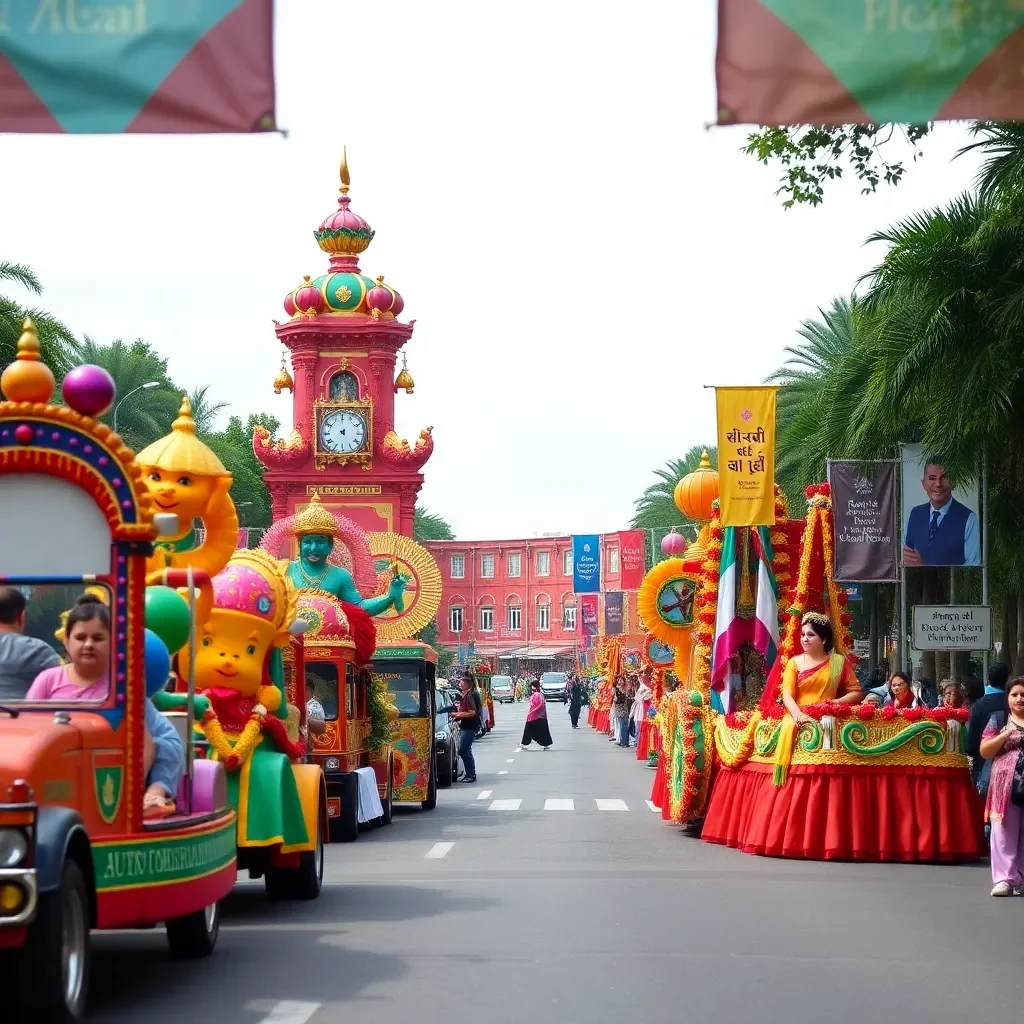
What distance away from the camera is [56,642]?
993 cm

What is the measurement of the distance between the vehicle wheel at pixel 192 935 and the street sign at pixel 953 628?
18.1 metres

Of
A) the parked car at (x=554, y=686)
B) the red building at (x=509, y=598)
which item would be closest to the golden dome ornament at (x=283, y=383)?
the parked car at (x=554, y=686)

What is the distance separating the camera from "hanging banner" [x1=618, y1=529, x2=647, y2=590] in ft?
208

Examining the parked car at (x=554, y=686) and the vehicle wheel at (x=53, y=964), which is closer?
the vehicle wheel at (x=53, y=964)

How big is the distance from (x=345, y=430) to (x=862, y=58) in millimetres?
46629

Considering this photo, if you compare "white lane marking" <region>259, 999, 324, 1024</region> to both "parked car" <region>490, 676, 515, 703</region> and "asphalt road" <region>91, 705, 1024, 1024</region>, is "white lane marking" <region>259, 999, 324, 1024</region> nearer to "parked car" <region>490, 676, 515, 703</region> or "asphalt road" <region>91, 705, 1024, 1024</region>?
"asphalt road" <region>91, 705, 1024, 1024</region>

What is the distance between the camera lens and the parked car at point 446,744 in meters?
31.5

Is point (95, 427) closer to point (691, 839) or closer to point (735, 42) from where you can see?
point (735, 42)

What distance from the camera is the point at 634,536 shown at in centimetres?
6450

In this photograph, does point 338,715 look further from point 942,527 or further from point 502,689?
point 502,689

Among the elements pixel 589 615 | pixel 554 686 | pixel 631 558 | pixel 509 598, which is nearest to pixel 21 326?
pixel 631 558

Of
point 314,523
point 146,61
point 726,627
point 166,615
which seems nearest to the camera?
point 146,61

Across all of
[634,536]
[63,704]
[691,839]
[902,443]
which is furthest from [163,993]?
[634,536]

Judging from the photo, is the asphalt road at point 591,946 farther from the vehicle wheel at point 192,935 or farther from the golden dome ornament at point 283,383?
the golden dome ornament at point 283,383
